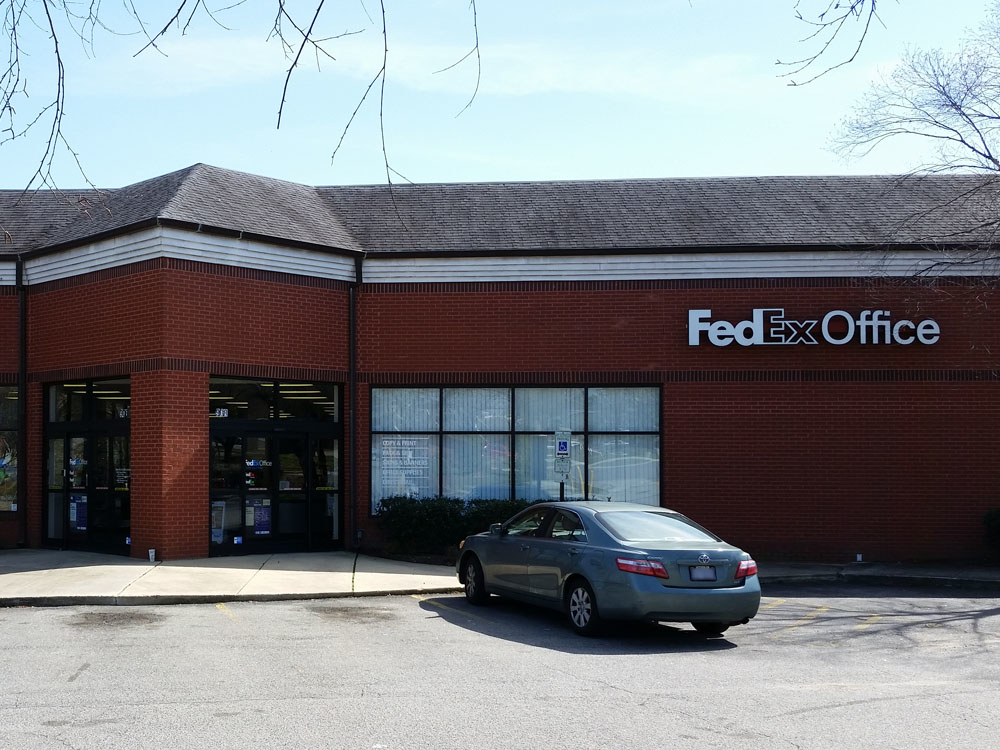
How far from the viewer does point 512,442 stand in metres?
19.8

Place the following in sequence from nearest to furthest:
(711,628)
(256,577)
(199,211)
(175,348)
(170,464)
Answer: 1. (711,628)
2. (256,577)
3. (170,464)
4. (175,348)
5. (199,211)

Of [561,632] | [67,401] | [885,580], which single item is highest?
[67,401]

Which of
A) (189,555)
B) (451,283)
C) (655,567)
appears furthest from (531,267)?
(655,567)

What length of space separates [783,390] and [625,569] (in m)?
9.44

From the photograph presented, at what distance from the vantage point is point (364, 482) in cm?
1962

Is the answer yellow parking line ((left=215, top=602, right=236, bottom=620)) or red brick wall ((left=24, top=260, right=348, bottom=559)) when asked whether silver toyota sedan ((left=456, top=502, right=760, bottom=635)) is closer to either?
yellow parking line ((left=215, top=602, right=236, bottom=620))

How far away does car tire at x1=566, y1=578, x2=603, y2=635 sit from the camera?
442 inches

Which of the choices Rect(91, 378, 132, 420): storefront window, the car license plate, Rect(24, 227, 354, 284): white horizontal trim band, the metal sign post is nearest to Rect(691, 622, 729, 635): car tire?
the car license plate

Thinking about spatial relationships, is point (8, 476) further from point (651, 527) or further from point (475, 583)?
point (651, 527)

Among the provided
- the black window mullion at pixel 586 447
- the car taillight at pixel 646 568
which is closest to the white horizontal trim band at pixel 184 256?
the black window mullion at pixel 586 447

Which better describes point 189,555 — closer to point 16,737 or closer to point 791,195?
point 16,737

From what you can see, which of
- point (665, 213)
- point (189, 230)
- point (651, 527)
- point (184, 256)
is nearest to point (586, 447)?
point (665, 213)

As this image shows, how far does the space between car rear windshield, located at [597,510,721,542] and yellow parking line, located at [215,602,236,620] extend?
14.9 feet

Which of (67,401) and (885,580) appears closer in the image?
(885,580)
